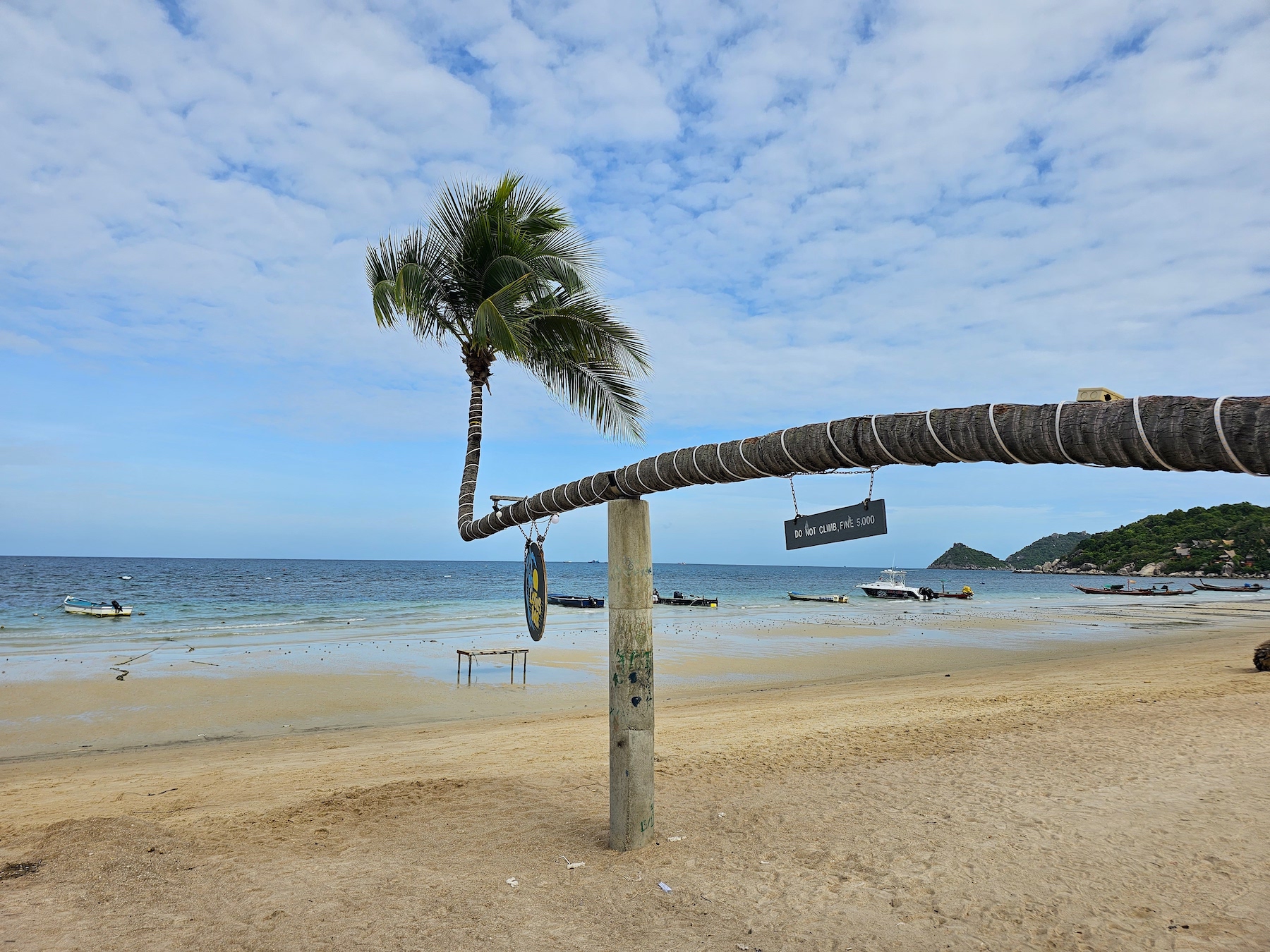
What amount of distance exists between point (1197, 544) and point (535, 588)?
12564 centimetres

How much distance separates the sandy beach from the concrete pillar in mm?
313

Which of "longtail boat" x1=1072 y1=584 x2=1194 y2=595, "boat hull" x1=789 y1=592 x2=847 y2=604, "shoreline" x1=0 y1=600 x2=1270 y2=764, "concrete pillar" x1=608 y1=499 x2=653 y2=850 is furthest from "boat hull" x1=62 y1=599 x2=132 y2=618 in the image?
"longtail boat" x1=1072 y1=584 x2=1194 y2=595

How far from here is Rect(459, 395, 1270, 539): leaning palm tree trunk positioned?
2.03m

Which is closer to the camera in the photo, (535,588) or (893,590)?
(535,588)

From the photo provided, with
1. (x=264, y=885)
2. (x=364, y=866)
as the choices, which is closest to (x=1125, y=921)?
(x=364, y=866)

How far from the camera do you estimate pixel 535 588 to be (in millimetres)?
5934

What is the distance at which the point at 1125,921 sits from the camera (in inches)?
159

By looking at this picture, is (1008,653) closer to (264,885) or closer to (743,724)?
(743,724)

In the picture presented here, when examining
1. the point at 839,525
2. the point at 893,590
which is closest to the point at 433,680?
the point at 839,525

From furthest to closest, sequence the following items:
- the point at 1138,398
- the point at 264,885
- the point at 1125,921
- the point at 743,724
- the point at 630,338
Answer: the point at 743,724 < the point at 630,338 < the point at 264,885 < the point at 1125,921 < the point at 1138,398

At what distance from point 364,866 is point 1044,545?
217m

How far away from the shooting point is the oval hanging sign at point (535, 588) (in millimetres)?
5754

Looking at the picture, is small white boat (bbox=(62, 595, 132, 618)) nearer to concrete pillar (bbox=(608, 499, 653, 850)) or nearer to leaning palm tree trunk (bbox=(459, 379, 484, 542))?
leaning palm tree trunk (bbox=(459, 379, 484, 542))

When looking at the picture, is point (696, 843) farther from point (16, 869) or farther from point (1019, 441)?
point (16, 869)
